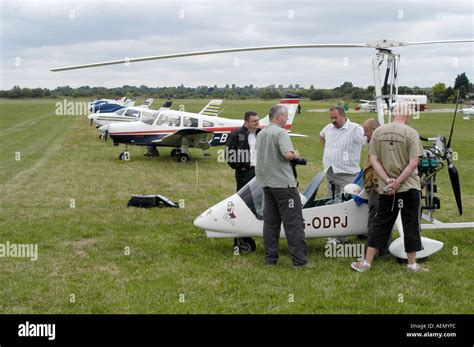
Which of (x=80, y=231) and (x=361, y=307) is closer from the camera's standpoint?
(x=361, y=307)

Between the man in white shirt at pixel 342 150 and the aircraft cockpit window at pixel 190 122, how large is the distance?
12.1 m

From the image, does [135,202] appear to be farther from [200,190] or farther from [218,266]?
[218,266]

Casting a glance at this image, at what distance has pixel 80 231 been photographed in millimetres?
8500

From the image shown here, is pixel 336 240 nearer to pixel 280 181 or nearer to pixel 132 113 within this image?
pixel 280 181

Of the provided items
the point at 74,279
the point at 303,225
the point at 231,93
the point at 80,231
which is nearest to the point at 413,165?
the point at 303,225

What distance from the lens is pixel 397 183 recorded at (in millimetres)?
5988

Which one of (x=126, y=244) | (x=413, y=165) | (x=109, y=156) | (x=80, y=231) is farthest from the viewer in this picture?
(x=109, y=156)

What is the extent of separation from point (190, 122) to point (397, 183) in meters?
14.1

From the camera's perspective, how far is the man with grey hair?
6.43m

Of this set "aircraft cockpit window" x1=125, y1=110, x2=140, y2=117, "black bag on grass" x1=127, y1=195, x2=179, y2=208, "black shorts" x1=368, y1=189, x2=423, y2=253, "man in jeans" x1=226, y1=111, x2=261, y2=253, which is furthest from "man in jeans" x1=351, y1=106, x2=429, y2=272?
"aircraft cockpit window" x1=125, y1=110, x2=140, y2=117

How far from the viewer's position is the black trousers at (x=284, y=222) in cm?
646

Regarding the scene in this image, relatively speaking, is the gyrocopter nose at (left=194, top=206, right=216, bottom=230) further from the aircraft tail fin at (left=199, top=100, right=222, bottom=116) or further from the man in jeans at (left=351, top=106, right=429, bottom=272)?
the aircraft tail fin at (left=199, top=100, right=222, bottom=116)
